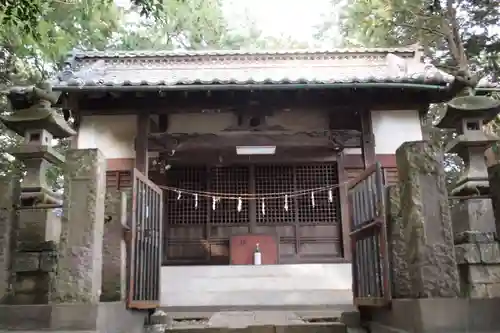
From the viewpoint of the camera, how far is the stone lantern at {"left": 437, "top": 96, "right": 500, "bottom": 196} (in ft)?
24.5

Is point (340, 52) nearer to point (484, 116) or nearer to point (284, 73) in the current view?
point (284, 73)

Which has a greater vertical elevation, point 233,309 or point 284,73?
point 284,73

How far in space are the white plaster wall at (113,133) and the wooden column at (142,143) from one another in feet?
1.85

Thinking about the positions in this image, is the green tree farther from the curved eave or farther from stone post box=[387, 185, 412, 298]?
stone post box=[387, 185, 412, 298]

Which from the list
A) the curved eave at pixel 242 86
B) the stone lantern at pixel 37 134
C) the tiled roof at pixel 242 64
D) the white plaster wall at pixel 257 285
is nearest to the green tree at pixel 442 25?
the tiled roof at pixel 242 64

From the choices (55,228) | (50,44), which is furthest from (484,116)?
(50,44)

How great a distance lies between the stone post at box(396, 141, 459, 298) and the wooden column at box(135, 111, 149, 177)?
21.2 feet

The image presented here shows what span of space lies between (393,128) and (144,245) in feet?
22.8

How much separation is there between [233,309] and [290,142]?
4.05m

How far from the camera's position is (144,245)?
22.1 ft

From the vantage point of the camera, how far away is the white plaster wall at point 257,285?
964 centimetres

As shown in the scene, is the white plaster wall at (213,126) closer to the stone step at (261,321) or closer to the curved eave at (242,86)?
the curved eave at (242,86)

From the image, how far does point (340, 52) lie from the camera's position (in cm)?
1351

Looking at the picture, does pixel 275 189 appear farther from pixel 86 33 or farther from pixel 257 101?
pixel 86 33
